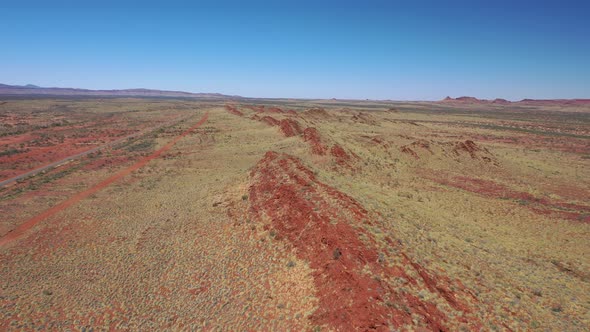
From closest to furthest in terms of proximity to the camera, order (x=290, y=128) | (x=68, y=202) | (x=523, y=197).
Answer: (x=68, y=202) < (x=523, y=197) < (x=290, y=128)

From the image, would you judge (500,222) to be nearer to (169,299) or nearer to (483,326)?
(483,326)

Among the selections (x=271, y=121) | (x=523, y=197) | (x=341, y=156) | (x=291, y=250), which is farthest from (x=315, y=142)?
(x=271, y=121)

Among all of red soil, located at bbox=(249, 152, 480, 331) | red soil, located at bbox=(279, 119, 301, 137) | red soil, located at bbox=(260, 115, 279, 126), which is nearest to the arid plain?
red soil, located at bbox=(249, 152, 480, 331)

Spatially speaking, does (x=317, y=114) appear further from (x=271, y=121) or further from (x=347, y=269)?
(x=347, y=269)

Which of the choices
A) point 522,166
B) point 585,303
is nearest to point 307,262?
point 585,303

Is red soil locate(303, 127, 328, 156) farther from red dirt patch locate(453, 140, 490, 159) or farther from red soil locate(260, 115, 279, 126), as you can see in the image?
red soil locate(260, 115, 279, 126)
